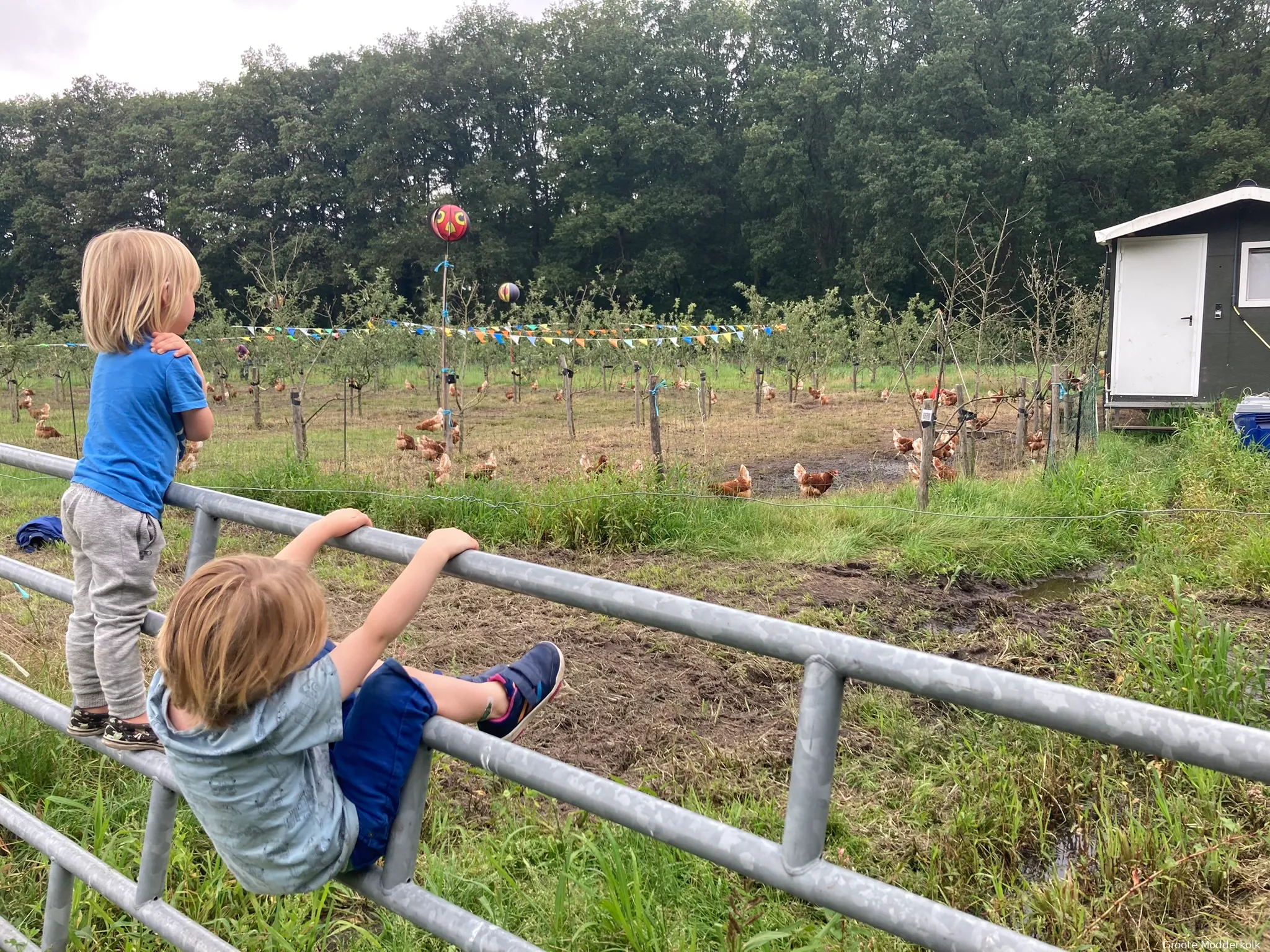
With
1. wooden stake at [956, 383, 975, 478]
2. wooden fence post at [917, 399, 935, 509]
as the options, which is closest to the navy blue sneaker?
wooden fence post at [917, 399, 935, 509]

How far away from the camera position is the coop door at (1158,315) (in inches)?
462

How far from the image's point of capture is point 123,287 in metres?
2.05

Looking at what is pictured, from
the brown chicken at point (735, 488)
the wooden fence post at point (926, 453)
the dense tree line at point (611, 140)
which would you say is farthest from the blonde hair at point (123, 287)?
the dense tree line at point (611, 140)

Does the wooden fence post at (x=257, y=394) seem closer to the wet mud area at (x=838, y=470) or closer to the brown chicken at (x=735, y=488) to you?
the wet mud area at (x=838, y=470)

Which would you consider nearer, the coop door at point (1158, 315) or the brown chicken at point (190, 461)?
the brown chicken at point (190, 461)

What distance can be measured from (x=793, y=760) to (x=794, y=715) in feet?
8.96

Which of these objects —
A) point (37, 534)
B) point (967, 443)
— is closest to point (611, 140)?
point (967, 443)

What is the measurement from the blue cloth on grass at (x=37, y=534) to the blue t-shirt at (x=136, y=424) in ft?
17.0

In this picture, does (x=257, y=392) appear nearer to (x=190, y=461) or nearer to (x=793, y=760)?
(x=190, y=461)

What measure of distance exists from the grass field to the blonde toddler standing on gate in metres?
0.73

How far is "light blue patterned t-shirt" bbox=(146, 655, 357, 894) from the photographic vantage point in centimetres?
135

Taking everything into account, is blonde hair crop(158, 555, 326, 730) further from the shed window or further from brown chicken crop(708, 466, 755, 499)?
the shed window

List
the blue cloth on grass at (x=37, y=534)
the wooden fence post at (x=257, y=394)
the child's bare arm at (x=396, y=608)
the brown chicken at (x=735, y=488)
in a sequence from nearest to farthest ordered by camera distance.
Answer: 1. the child's bare arm at (x=396, y=608)
2. the blue cloth on grass at (x=37, y=534)
3. the brown chicken at (x=735, y=488)
4. the wooden fence post at (x=257, y=394)

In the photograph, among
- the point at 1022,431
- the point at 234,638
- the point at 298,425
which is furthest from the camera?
the point at 1022,431
